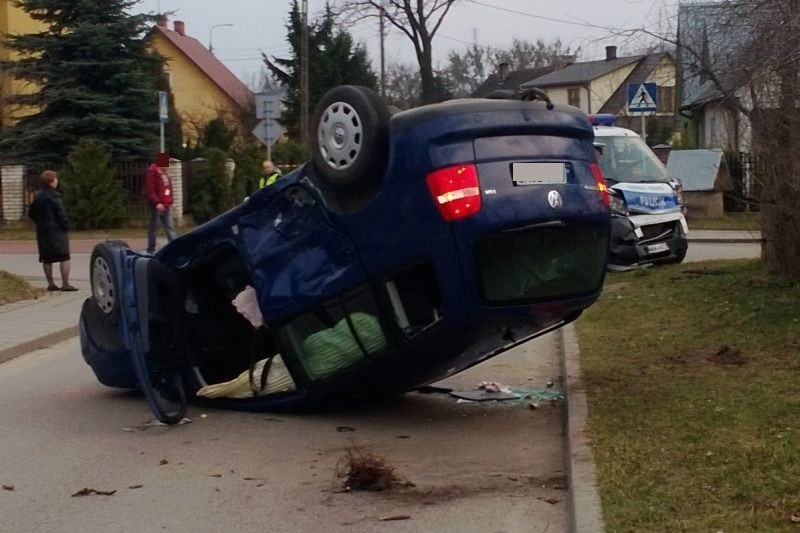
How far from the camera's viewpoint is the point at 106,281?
27.8 ft

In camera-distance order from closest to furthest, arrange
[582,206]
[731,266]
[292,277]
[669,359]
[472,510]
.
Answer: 1. [472,510]
2. [582,206]
3. [292,277]
4. [669,359]
5. [731,266]

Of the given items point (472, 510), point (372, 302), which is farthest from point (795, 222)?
point (472, 510)

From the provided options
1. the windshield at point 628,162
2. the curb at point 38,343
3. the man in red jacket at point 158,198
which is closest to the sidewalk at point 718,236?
the windshield at point 628,162

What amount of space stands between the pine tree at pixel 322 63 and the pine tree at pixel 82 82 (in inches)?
683

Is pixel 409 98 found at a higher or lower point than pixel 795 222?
higher

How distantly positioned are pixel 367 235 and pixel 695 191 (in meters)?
20.7

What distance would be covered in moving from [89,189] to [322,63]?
84.0ft

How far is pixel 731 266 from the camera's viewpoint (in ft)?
46.7

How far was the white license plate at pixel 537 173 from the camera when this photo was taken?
7066 mm

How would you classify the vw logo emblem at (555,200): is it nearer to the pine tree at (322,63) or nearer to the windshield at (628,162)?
the windshield at (628,162)

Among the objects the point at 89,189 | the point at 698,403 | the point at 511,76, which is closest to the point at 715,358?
the point at 698,403

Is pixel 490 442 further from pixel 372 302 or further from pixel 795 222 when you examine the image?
pixel 795 222

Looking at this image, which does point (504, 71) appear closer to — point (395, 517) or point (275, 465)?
point (275, 465)

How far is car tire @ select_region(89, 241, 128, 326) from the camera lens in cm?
834
